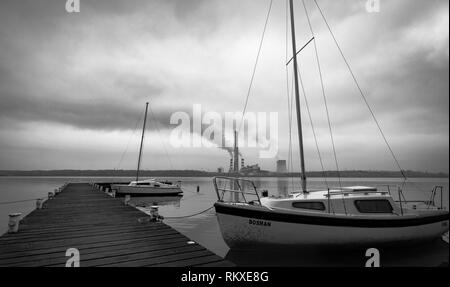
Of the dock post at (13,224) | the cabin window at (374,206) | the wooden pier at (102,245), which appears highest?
the cabin window at (374,206)

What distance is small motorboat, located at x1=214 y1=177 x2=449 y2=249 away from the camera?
8.95 metres

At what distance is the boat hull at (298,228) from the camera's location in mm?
8945

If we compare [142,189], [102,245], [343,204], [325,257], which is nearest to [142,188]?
[142,189]

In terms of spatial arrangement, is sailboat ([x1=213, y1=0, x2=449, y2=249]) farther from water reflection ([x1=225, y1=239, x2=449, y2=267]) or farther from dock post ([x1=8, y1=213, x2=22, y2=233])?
dock post ([x1=8, y1=213, x2=22, y2=233])

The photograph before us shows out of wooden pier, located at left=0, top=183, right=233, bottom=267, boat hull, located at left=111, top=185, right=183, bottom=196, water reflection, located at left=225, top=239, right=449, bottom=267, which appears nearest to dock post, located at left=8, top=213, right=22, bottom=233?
wooden pier, located at left=0, top=183, right=233, bottom=267

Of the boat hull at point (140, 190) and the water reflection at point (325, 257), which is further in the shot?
the boat hull at point (140, 190)

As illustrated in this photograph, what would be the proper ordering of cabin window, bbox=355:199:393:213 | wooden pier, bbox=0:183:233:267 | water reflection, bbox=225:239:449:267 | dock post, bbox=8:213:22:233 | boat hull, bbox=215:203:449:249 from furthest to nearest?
cabin window, bbox=355:199:393:213 < water reflection, bbox=225:239:449:267 < dock post, bbox=8:213:22:233 < boat hull, bbox=215:203:449:249 < wooden pier, bbox=0:183:233:267

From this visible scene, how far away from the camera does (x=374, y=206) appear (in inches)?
400

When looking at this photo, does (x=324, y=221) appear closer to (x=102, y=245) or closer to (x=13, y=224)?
(x=102, y=245)

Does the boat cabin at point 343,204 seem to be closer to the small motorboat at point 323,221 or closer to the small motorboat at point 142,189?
the small motorboat at point 323,221

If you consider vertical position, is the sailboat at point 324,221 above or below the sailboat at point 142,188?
above

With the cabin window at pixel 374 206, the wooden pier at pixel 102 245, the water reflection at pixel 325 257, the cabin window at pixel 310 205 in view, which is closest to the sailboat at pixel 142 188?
the wooden pier at pixel 102 245

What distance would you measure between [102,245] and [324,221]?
25.5ft
